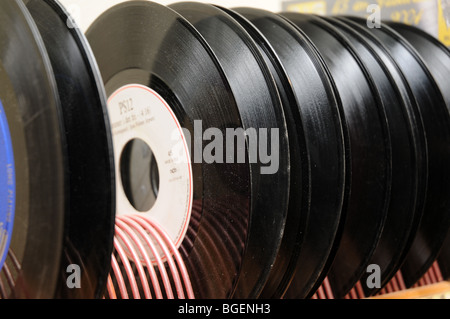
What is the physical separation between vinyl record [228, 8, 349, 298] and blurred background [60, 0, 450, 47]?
2.32 ft

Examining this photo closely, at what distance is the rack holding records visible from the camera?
0.90 metres

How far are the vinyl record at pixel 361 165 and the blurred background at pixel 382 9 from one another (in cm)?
69

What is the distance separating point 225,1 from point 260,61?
3.60 ft

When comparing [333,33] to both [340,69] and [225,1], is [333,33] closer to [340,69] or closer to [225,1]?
[340,69]

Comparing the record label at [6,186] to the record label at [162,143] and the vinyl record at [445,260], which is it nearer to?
the record label at [162,143]

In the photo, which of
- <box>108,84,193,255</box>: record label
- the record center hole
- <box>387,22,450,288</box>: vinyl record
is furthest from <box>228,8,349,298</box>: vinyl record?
the record center hole

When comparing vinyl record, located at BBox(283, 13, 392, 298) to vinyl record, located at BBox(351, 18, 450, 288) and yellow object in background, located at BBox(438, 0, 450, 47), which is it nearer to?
vinyl record, located at BBox(351, 18, 450, 288)

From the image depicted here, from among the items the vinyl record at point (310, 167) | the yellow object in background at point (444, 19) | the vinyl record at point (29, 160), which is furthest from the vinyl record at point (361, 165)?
the vinyl record at point (29, 160)

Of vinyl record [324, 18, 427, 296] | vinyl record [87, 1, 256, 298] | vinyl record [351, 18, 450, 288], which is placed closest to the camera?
vinyl record [87, 1, 256, 298]

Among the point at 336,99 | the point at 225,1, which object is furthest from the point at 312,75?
the point at 225,1

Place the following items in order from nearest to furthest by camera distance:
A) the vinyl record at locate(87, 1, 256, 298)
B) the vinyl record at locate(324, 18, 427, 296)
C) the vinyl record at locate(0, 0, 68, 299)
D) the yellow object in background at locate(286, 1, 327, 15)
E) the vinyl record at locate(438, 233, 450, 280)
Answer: the vinyl record at locate(0, 0, 68, 299)
the vinyl record at locate(87, 1, 256, 298)
the vinyl record at locate(324, 18, 427, 296)
the vinyl record at locate(438, 233, 450, 280)
the yellow object in background at locate(286, 1, 327, 15)

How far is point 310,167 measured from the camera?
1247 mm

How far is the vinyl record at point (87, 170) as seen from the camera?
3.03 ft

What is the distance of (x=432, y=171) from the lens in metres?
1.65
